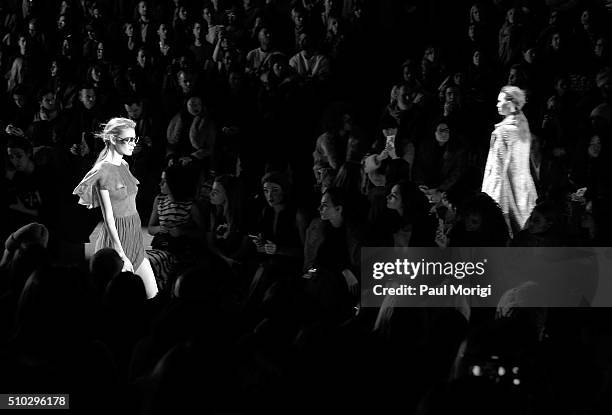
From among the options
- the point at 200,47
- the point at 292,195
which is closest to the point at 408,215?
the point at 292,195

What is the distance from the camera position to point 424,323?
19.6ft

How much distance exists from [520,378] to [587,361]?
0.84 metres

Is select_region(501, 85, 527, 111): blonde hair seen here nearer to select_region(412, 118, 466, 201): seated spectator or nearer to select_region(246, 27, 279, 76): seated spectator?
select_region(412, 118, 466, 201): seated spectator

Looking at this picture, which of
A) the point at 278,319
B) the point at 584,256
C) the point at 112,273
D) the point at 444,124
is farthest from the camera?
the point at 444,124

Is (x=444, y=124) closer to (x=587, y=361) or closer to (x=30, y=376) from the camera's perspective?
(x=587, y=361)

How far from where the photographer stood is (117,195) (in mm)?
8695

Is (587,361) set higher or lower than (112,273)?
lower

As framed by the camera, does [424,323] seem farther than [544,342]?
Yes

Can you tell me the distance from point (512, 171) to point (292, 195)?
227cm

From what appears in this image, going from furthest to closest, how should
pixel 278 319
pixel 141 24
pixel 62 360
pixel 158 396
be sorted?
pixel 141 24
pixel 278 319
pixel 62 360
pixel 158 396

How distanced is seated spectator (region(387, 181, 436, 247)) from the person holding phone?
6.17ft

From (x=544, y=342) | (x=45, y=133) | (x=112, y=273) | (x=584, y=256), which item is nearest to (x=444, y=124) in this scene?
(x=584, y=256)

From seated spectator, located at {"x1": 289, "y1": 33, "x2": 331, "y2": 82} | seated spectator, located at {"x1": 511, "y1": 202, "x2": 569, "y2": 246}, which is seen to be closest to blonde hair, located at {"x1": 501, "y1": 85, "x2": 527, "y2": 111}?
seated spectator, located at {"x1": 511, "y1": 202, "x2": 569, "y2": 246}

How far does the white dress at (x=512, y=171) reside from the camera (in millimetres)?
10477
